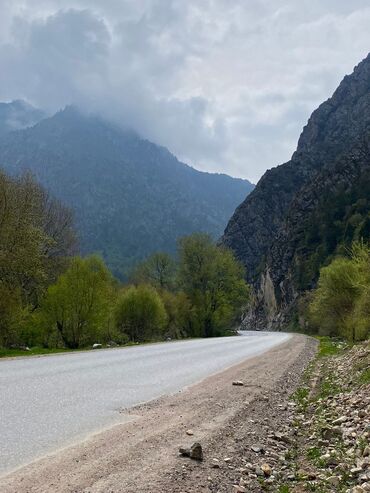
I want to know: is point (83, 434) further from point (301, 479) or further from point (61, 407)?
point (301, 479)

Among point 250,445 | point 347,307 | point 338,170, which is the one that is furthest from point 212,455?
point 338,170

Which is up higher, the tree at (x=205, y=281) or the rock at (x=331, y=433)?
the tree at (x=205, y=281)

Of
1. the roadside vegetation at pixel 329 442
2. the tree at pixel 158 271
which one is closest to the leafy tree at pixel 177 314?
the tree at pixel 158 271

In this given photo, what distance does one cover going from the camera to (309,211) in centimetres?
14038

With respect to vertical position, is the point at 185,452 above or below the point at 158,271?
below

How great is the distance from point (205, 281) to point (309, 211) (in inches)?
2878

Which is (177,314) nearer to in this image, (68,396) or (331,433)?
(68,396)

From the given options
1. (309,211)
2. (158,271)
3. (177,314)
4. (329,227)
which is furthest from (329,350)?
(309,211)

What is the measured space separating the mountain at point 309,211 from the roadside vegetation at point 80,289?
1258 inches

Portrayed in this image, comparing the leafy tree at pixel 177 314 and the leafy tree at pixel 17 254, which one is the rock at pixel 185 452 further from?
the leafy tree at pixel 177 314

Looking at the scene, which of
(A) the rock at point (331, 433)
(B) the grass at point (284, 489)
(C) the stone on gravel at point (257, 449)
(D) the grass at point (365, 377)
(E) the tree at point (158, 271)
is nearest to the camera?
(B) the grass at point (284, 489)

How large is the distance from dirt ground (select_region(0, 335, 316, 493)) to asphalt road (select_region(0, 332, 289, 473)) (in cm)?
49

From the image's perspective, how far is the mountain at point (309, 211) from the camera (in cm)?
12181

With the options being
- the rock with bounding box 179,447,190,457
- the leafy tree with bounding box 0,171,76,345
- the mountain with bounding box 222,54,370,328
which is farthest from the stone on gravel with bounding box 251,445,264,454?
the mountain with bounding box 222,54,370,328
